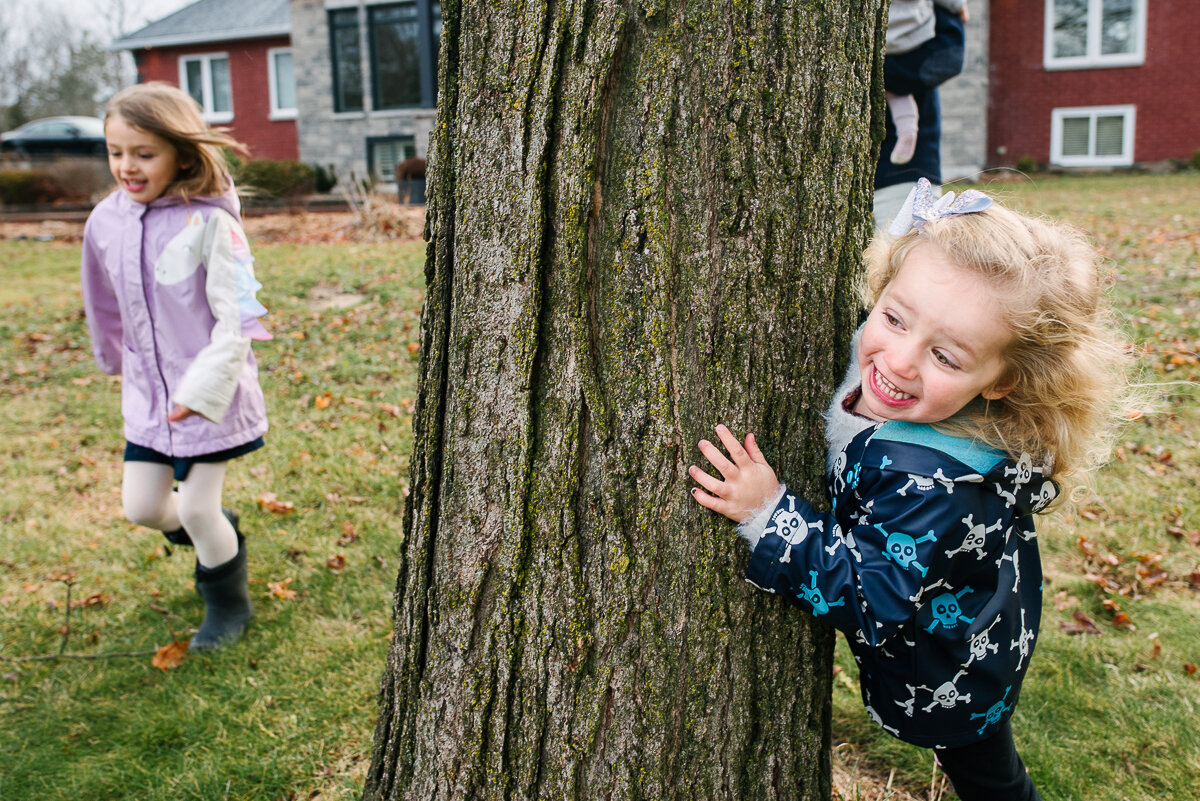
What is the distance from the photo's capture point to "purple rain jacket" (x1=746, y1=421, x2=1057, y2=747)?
159 cm

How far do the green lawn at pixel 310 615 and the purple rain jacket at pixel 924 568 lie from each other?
39 centimetres

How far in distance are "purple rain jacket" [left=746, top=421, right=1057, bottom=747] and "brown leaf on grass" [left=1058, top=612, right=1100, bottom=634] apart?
5.02ft

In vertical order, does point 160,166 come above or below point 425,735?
above

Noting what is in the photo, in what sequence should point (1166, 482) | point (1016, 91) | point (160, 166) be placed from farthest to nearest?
point (1016, 91) → point (1166, 482) → point (160, 166)

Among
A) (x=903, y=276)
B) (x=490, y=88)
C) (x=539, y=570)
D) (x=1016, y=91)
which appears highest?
(x=1016, y=91)

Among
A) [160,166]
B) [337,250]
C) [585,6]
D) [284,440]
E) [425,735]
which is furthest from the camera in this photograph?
[337,250]

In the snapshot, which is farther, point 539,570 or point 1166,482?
point 1166,482

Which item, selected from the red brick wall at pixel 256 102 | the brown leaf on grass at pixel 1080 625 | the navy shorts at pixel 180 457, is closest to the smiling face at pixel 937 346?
the brown leaf on grass at pixel 1080 625

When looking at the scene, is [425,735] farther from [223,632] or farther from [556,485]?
[223,632]

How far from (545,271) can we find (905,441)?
74 centimetres

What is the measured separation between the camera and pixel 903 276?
67.4 inches

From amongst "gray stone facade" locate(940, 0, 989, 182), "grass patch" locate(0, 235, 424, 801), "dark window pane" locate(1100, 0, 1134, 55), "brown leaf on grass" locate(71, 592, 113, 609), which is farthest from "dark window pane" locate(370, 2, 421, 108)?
"brown leaf on grass" locate(71, 592, 113, 609)

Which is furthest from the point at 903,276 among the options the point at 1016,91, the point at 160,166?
the point at 1016,91

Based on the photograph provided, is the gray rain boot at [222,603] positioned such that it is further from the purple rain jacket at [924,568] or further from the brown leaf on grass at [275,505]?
the purple rain jacket at [924,568]
